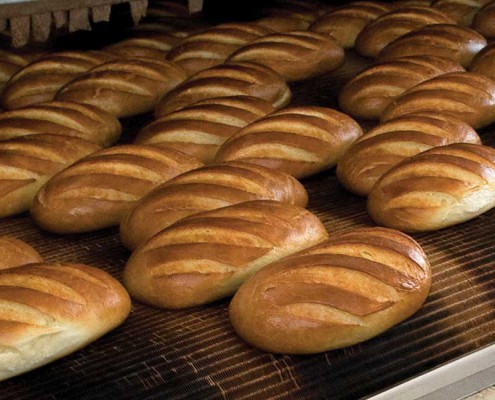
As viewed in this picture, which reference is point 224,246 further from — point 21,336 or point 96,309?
point 21,336

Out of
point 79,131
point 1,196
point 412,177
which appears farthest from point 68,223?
point 412,177

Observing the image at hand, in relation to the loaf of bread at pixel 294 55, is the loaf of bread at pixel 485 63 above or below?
above

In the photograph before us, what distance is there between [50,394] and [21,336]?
0.12 meters

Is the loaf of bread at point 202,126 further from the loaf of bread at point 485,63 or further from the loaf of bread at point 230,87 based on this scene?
the loaf of bread at point 485,63

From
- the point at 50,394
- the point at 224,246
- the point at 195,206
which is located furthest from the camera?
the point at 195,206

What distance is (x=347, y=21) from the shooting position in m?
3.65

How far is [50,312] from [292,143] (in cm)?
100

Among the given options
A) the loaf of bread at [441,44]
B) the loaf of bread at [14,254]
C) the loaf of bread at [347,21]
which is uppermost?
the loaf of bread at [441,44]

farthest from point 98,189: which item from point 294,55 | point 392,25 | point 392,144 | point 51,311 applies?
point 392,25

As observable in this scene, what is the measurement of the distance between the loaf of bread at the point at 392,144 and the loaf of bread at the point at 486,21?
1178 millimetres

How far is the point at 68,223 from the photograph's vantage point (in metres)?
2.29

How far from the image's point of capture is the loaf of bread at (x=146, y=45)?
3.52 metres

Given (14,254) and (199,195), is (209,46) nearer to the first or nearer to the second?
(199,195)

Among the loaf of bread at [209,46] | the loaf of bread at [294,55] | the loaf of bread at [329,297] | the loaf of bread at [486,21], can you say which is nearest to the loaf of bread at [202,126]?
the loaf of bread at [294,55]
